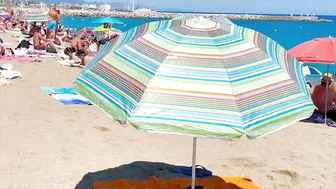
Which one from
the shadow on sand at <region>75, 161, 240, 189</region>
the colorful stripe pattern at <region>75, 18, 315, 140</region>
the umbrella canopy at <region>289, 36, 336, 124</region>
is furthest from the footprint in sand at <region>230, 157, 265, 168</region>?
the umbrella canopy at <region>289, 36, 336, 124</region>

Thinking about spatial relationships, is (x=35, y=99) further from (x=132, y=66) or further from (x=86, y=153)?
(x=132, y=66)

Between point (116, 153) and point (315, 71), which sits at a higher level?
point (315, 71)

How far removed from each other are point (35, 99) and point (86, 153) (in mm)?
2681

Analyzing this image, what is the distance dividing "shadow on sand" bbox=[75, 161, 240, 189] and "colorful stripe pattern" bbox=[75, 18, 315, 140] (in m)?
1.42

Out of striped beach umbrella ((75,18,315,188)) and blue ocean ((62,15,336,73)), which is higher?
striped beach umbrella ((75,18,315,188))

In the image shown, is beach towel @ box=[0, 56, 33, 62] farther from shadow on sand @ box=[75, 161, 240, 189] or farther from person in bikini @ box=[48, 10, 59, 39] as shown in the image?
shadow on sand @ box=[75, 161, 240, 189]

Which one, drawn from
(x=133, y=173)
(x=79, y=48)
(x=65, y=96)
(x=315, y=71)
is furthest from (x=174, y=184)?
(x=79, y=48)

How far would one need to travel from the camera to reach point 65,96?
7363 mm

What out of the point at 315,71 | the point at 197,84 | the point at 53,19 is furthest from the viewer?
the point at 53,19

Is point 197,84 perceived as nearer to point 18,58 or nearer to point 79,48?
point 18,58

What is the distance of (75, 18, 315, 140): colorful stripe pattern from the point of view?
7.94ft

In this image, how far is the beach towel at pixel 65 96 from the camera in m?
7.02

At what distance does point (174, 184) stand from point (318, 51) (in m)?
3.61

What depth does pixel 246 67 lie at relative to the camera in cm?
272
